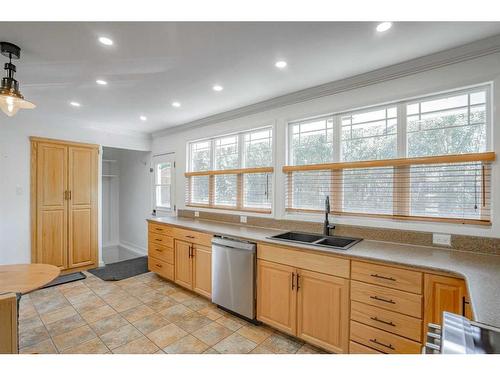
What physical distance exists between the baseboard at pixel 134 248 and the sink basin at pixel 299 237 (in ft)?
12.0

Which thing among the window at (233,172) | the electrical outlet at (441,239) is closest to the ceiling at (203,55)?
the window at (233,172)

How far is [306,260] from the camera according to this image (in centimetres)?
211

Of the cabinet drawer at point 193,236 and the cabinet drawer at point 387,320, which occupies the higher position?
the cabinet drawer at point 193,236

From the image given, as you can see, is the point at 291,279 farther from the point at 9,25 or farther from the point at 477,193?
the point at 9,25

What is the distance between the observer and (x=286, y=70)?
224 cm

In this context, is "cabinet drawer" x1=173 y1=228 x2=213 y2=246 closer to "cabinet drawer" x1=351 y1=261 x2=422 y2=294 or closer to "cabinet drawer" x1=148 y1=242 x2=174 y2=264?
"cabinet drawer" x1=148 y1=242 x2=174 y2=264

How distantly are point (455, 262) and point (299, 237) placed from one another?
4.43 feet

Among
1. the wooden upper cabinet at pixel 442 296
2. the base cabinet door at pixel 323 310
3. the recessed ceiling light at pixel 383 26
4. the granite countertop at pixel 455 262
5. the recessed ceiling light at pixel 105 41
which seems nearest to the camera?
the granite countertop at pixel 455 262

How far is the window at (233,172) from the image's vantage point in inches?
127

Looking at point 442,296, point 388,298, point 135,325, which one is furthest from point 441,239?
point 135,325

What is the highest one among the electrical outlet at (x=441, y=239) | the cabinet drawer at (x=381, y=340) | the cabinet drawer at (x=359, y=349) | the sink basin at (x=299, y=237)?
the electrical outlet at (x=441, y=239)

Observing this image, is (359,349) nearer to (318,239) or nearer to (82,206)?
(318,239)

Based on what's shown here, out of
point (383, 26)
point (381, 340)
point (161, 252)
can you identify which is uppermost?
point (383, 26)

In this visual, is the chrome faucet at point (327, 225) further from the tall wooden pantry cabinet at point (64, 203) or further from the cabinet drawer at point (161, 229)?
the tall wooden pantry cabinet at point (64, 203)
